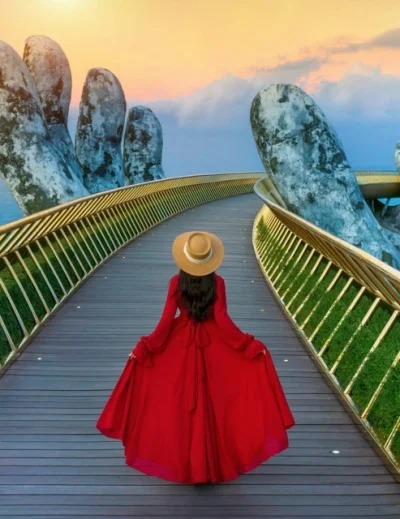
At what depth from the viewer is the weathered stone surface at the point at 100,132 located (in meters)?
26.7

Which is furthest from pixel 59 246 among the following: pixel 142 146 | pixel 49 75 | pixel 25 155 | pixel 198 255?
pixel 142 146

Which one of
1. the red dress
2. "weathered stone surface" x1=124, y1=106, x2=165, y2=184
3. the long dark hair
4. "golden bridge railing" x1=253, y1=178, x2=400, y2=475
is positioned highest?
the long dark hair

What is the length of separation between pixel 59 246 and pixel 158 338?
22.7 ft

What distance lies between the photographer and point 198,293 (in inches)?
156

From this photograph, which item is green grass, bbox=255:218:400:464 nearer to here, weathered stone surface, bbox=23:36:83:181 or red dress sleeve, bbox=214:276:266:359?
red dress sleeve, bbox=214:276:266:359

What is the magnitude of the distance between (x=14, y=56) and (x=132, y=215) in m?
6.47

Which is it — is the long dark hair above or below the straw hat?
below

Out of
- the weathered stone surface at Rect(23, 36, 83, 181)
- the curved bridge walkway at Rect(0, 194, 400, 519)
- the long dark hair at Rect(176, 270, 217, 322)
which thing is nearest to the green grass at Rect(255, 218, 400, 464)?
the curved bridge walkway at Rect(0, 194, 400, 519)

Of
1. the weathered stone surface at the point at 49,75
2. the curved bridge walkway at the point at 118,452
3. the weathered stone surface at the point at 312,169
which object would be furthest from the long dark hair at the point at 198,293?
the weathered stone surface at the point at 49,75

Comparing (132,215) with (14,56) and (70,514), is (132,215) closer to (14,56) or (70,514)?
(14,56)

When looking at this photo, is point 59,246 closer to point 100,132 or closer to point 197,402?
point 197,402

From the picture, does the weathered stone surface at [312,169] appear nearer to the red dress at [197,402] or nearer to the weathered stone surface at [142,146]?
the red dress at [197,402]

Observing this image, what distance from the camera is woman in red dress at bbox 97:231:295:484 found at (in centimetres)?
395

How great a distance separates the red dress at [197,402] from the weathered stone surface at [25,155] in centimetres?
1468
